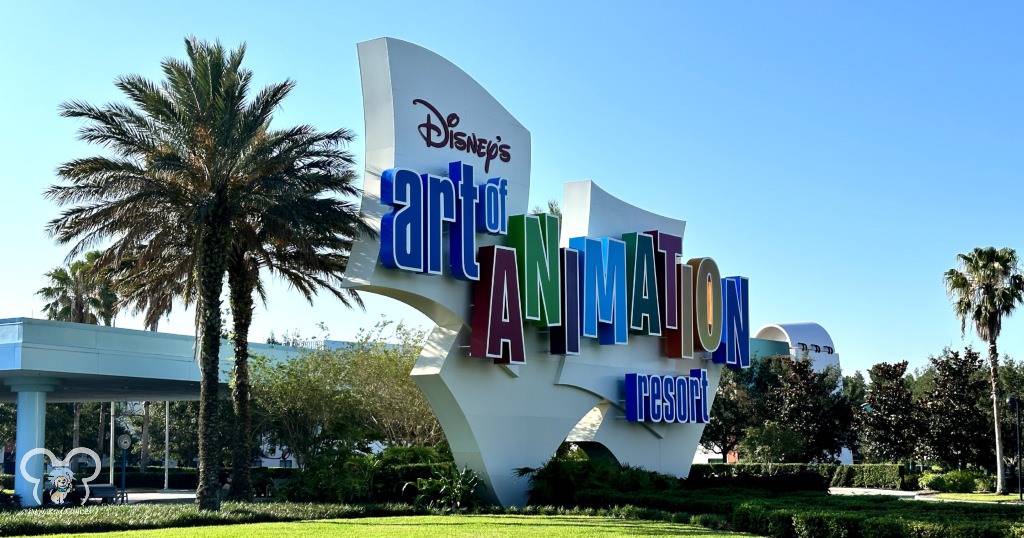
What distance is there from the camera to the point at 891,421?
53094 mm

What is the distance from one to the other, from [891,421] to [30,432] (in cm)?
4046

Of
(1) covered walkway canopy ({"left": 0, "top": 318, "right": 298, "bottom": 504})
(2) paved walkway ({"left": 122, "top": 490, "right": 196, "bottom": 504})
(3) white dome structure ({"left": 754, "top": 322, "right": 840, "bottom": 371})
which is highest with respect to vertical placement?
(3) white dome structure ({"left": 754, "top": 322, "right": 840, "bottom": 371})

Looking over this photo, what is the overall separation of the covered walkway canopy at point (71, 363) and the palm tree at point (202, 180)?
627 centimetres

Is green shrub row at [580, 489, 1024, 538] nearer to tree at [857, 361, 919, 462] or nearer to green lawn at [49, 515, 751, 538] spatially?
green lawn at [49, 515, 751, 538]

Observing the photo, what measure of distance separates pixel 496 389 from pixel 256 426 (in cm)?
1921

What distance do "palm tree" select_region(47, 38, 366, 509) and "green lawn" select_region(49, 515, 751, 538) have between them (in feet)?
13.4

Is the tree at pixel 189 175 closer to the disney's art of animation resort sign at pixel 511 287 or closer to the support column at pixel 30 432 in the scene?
the disney's art of animation resort sign at pixel 511 287

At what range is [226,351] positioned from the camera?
43969 mm

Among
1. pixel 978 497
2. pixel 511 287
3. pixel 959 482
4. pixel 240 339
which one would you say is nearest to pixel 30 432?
pixel 240 339

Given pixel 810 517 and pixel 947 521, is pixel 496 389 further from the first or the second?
pixel 947 521

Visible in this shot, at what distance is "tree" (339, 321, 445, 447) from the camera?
1566 inches

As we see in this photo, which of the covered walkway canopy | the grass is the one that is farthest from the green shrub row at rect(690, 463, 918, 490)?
the covered walkway canopy

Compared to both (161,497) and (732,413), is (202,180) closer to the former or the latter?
(161,497)

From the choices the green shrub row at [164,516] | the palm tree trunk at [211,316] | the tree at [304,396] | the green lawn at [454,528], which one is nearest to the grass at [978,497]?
the green lawn at [454,528]
